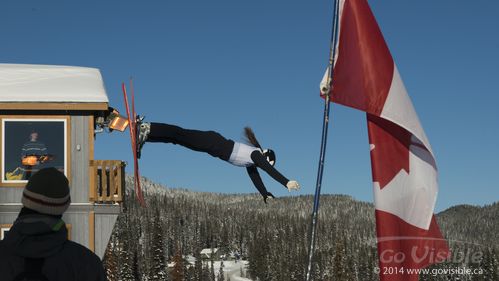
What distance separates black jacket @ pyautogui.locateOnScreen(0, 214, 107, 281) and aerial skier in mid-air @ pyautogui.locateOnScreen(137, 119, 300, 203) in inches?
237

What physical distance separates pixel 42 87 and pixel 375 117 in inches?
466

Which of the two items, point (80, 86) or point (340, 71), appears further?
point (80, 86)

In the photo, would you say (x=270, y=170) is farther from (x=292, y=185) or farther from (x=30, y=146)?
(x=30, y=146)

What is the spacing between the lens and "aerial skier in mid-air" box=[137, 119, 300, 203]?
1052 centimetres

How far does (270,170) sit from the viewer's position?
1028cm

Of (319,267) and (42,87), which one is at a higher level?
(42,87)

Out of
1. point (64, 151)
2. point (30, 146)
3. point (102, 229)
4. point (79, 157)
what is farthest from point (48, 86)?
point (102, 229)

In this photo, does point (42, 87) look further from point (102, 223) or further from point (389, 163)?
point (389, 163)

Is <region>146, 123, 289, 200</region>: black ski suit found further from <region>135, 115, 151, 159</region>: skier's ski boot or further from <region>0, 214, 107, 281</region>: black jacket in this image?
<region>0, 214, 107, 281</region>: black jacket

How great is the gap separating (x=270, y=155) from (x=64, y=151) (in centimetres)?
1050

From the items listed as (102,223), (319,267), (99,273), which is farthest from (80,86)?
(319,267)

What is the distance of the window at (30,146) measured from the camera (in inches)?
775

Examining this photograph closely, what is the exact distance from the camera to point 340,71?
417 inches

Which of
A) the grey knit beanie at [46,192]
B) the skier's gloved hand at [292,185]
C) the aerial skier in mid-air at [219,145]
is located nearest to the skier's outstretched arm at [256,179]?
the aerial skier in mid-air at [219,145]
